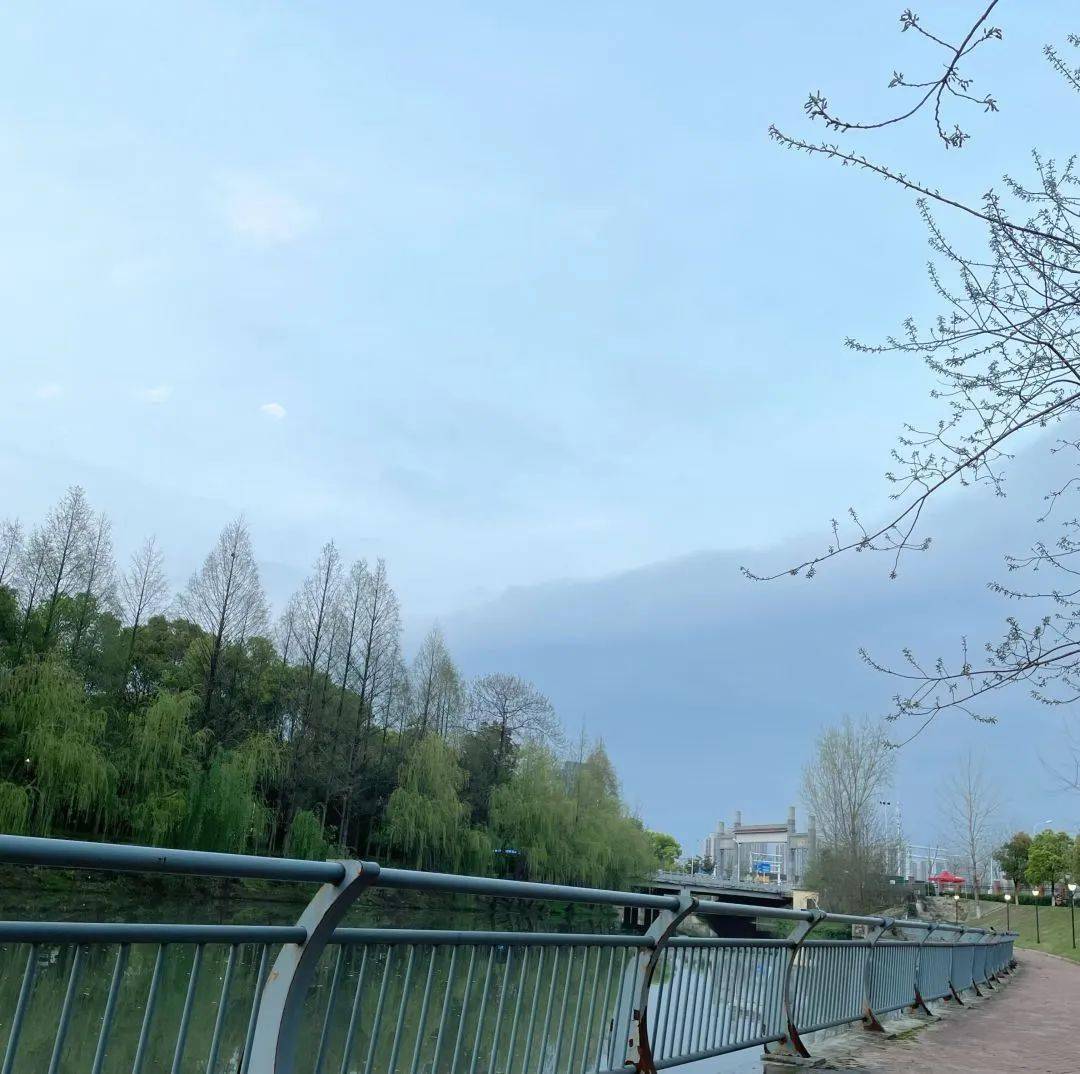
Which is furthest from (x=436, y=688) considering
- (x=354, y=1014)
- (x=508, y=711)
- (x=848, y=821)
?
(x=354, y=1014)

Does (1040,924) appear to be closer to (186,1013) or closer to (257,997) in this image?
(257,997)

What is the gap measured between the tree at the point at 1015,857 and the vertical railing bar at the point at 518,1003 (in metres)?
78.9

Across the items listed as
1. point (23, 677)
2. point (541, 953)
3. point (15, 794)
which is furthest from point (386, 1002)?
point (23, 677)

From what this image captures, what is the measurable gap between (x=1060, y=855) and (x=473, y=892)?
72991 mm

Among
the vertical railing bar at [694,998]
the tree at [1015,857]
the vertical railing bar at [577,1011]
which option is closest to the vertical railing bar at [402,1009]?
the vertical railing bar at [577,1011]

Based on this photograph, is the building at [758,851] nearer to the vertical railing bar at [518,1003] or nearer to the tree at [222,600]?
the tree at [222,600]

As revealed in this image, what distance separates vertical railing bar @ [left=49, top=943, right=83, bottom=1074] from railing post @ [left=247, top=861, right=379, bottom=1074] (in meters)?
0.59

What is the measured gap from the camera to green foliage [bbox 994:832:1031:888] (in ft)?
244

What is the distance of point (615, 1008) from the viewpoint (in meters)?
4.46

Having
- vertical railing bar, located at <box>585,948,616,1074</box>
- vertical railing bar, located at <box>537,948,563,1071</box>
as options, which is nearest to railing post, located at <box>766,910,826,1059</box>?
vertical railing bar, located at <box>585,948,616,1074</box>

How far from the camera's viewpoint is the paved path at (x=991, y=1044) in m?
6.69

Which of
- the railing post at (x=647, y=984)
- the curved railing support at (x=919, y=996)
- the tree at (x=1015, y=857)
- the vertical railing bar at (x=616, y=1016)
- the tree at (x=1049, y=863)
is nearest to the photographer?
the vertical railing bar at (x=616, y=1016)

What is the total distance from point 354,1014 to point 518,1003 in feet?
2.99

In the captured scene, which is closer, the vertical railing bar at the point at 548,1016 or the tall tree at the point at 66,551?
the vertical railing bar at the point at 548,1016
